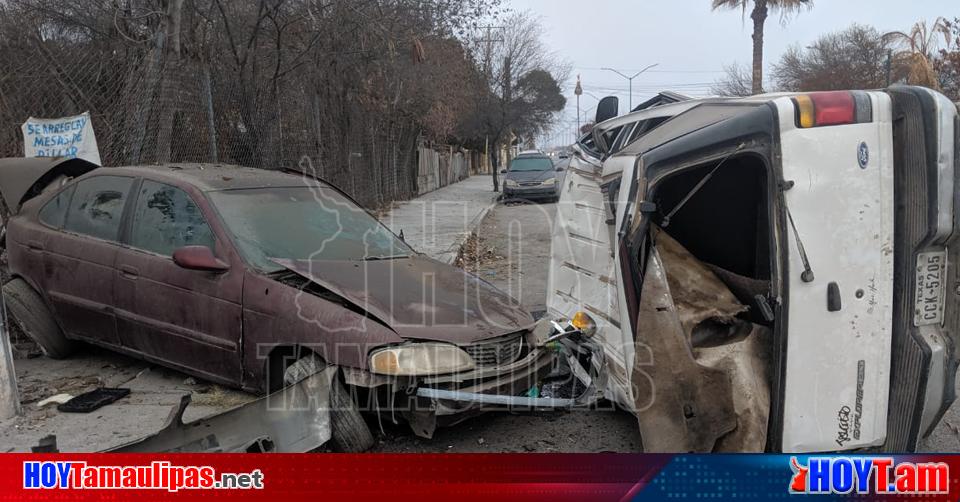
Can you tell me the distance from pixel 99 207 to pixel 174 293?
1.26 metres

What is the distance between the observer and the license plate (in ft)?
9.95

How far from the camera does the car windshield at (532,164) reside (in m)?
22.7

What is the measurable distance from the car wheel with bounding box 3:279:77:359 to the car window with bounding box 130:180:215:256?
45.3 inches

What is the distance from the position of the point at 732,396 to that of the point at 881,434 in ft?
2.29

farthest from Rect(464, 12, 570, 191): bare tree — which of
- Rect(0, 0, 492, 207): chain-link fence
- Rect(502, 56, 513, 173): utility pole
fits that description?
Rect(0, 0, 492, 207): chain-link fence

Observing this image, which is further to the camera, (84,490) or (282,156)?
(282,156)

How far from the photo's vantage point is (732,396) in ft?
10.4

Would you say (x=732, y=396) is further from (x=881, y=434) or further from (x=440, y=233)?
(x=440, y=233)

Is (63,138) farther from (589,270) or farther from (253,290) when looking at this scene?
(589,270)

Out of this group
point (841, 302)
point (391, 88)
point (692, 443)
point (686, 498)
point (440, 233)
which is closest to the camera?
point (686, 498)

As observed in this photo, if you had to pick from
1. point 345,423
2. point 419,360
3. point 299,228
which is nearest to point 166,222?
point 299,228

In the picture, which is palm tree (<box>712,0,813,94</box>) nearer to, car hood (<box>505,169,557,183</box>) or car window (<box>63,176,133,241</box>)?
car hood (<box>505,169,557,183</box>)

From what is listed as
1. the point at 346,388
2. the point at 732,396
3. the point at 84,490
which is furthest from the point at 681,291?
the point at 84,490

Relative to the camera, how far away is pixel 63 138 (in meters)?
6.68
